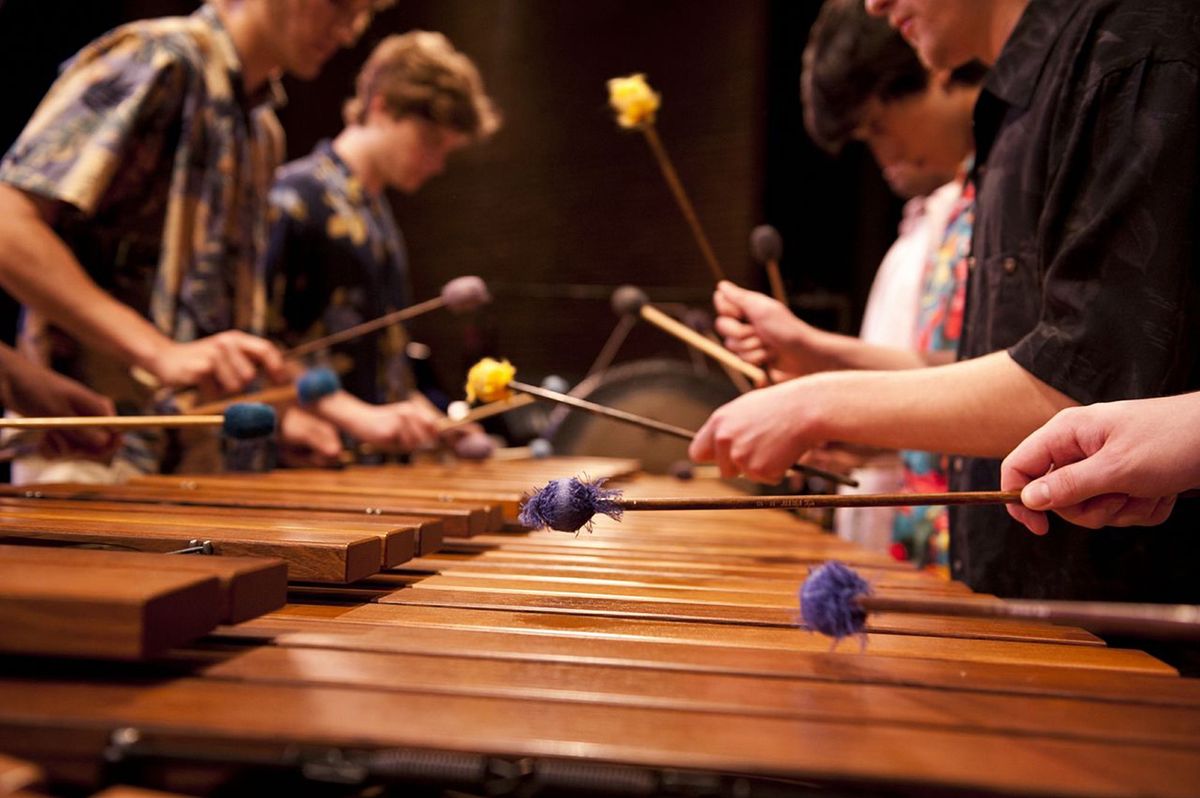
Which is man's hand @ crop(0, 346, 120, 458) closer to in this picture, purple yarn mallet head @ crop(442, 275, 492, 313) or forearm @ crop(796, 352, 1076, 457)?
purple yarn mallet head @ crop(442, 275, 492, 313)

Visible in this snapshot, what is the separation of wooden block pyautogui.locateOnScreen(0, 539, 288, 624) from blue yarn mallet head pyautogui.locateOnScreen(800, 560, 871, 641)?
611mm

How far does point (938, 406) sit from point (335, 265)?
2804 millimetres

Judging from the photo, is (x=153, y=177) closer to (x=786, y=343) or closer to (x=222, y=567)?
(x=786, y=343)

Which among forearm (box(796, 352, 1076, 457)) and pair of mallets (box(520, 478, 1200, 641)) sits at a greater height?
forearm (box(796, 352, 1076, 457))

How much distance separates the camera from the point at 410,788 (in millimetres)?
849

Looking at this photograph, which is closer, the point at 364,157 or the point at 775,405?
the point at 775,405

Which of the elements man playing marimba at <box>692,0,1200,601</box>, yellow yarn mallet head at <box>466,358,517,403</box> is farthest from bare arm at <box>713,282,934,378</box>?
yellow yarn mallet head at <box>466,358,517,403</box>

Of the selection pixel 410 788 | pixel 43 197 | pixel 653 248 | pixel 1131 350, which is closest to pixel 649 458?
pixel 653 248

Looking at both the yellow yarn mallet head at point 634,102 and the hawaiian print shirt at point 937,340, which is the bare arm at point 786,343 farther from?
the yellow yarn mallet head at point 634,102

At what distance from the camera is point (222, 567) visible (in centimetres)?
102

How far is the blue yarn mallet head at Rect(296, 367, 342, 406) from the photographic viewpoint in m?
2.75

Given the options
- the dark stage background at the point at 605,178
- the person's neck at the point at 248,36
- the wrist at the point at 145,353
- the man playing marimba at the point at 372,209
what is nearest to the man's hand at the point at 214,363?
the wrist at the point at 145,353

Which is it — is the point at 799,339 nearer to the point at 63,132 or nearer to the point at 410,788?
the point at 410,788

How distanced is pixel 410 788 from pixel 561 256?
20.9 ft
